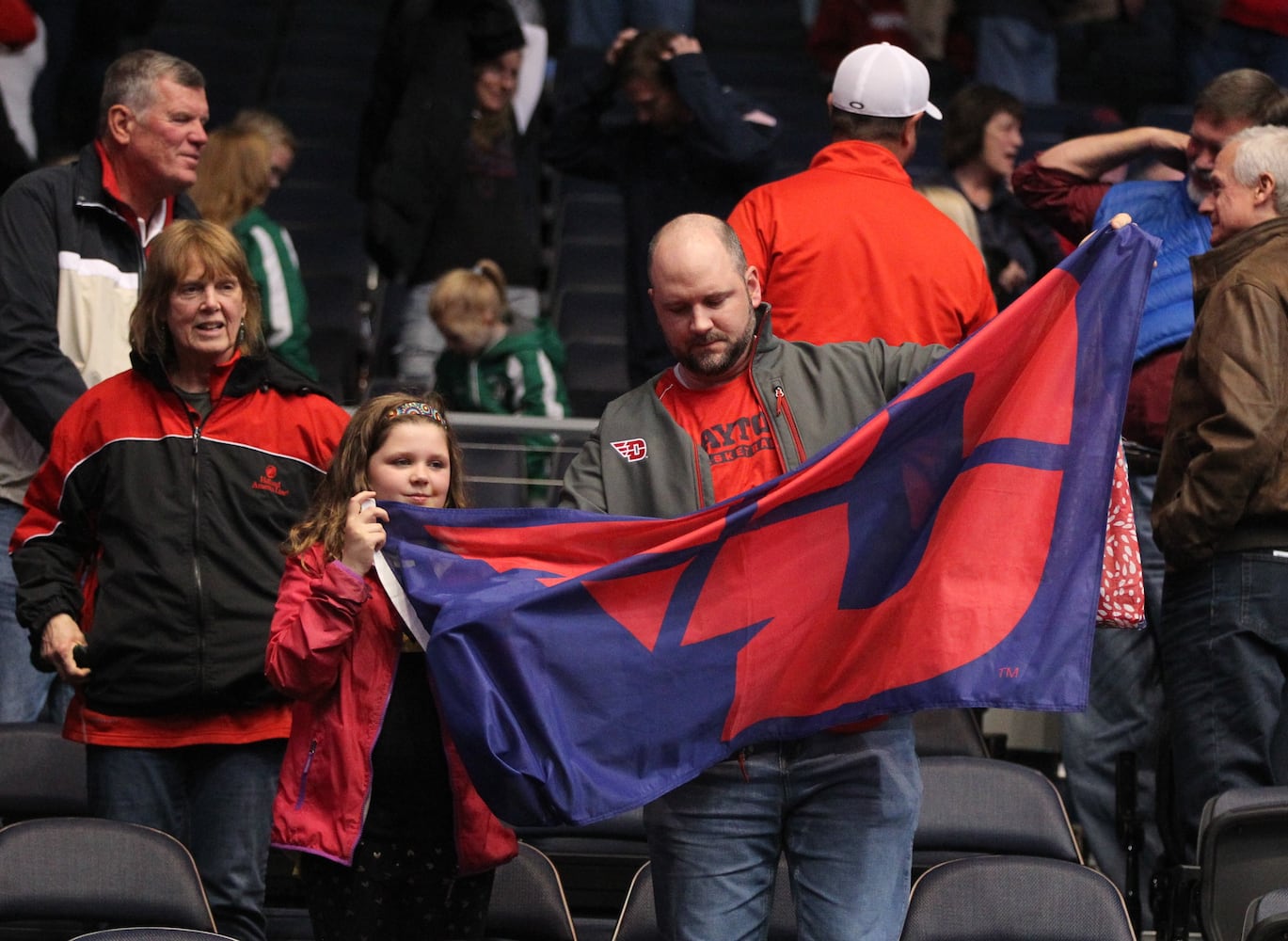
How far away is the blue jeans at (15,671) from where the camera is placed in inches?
182

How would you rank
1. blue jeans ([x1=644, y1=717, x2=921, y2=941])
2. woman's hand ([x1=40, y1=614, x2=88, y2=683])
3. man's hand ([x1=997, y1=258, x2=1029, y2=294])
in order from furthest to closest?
1. man's hand ([x1=997, y1=258, x2=1029, y2=294])
2. woman's hand ([x1=40, y1=614, x2=88, y2=683])
3. blue jeans ([x1=644, y1=717, x2=921, y2=941])

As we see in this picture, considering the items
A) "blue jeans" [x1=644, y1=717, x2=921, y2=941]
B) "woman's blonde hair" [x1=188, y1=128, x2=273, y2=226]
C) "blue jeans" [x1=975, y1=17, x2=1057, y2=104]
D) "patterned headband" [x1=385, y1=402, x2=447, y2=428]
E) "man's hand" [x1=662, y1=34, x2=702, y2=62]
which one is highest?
"blue jeans" [x1=975, y1=17, x2=1057, y2=104]

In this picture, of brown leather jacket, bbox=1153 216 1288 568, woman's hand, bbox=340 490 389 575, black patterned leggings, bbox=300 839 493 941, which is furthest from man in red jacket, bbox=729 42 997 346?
black patterned leggings, bbox=300 839 493 941

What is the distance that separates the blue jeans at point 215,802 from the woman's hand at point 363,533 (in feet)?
2.23

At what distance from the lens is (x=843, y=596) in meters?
3.31

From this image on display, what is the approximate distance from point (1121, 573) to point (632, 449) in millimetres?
901

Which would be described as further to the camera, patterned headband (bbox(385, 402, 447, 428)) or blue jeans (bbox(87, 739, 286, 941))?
blue jeans (bbox(87, 739, 286, 941))

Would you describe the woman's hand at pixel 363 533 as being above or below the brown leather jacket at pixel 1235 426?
below

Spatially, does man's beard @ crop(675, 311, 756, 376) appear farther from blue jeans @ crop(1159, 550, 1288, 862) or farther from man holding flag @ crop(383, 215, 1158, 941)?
blue jeans @ crop(1159, 550, 1288, 862)

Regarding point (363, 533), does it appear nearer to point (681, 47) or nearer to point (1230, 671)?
point (1230, 671)

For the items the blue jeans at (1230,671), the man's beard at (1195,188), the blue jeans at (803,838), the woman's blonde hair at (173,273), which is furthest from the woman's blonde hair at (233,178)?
the blue jeans at (803,838)

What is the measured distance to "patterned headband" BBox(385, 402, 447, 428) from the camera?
12.2ft

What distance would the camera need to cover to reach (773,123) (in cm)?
568

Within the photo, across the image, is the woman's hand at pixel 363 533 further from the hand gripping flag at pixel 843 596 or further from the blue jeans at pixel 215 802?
the blue jeans at pixel 215 802
